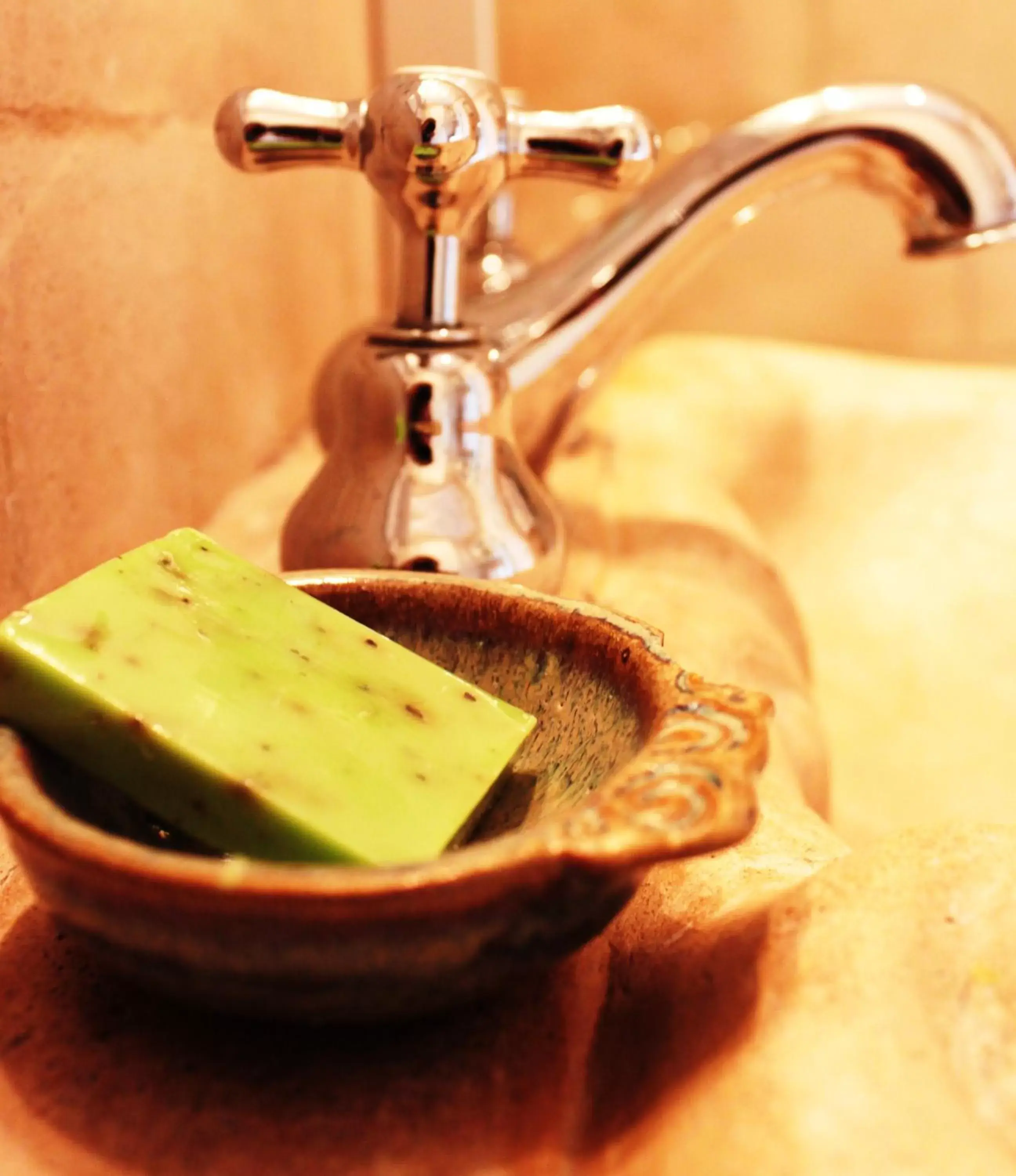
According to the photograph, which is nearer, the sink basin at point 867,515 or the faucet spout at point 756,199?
the faucet spout at point 756,199

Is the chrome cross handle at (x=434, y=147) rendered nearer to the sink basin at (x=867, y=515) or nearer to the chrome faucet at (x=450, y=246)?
the chrome faucet at (x=450, y=246)

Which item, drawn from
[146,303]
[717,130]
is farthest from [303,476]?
[717,130]

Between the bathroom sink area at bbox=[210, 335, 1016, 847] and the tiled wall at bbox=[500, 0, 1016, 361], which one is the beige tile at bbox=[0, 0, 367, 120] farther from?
the tiled wall at bbox=[500, 0, 1016, 361]

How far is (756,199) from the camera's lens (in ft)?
1.99

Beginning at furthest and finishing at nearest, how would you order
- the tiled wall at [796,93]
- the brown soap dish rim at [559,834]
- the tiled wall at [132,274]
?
the tiled wall at [796,93], the tiled wall at [132,274], the brown soap dish rim at [559,834]

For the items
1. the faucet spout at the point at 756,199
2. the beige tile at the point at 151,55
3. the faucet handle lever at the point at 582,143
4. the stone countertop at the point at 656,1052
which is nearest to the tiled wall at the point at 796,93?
the beige tile at the point at 151,55

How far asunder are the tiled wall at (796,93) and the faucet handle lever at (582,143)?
65 centimetres

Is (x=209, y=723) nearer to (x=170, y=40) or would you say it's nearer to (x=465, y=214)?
(x=465, y=214)

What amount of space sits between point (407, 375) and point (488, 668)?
155 millimetres

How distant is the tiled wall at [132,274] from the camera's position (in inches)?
15.8

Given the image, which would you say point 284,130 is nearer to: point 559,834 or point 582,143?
point 582,143

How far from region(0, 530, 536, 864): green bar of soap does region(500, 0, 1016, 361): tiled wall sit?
87 centimetres

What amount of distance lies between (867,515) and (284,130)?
551mm

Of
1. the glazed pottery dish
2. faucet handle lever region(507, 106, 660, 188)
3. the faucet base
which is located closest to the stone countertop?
the glazed pottery dish
